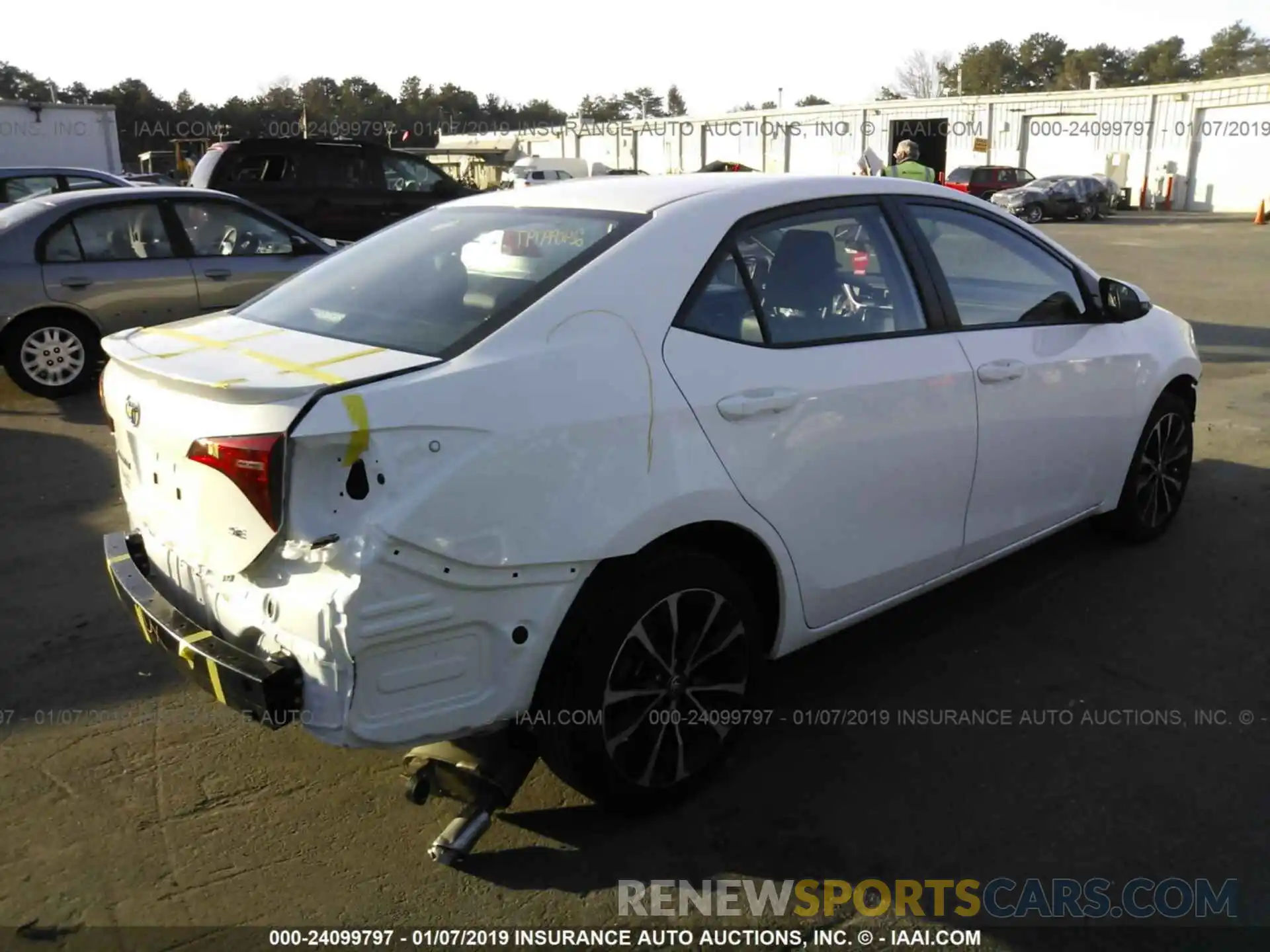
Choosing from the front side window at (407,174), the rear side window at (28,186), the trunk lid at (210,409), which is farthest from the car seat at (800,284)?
the rear side window at (28,186)

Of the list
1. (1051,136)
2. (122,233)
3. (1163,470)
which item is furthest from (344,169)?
(1051,136)

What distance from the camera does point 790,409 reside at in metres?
3.15

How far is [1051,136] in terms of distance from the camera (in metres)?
45.9

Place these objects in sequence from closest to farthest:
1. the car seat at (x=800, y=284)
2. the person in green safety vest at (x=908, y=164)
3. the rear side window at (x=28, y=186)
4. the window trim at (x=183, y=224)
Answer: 1. the car seat at (x=800, y=284)
2. the window trim at (x=183, y=224)
3. the person in green safety vest at (x=908, y=164)
4. the rear side window at (x=28, y=186)

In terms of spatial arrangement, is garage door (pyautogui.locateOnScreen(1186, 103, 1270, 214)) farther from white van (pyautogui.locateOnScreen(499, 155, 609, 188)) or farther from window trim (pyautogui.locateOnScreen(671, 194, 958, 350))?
window trim (pyautogui.locateOnScreen(671, 194, 958, 350))

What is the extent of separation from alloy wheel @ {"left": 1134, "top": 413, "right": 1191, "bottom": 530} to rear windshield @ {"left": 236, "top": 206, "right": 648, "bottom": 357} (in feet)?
10.1

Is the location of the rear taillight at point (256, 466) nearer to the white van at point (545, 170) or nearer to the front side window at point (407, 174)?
the front side window at point (407, 174)

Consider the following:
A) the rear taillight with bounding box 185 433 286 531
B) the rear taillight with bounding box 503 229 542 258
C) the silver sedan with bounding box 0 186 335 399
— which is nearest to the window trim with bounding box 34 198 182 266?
the silver sedan with bounding box 0 186 335 399

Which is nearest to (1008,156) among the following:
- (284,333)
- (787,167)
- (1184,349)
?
(787,167)

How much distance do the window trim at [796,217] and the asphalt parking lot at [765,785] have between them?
50.4 inches

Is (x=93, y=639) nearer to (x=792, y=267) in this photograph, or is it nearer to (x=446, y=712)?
(x=446, y=712)

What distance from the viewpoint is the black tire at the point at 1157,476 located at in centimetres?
497

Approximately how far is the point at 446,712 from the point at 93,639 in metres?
2.36

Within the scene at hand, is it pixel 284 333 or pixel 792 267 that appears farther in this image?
pixel 792 267
